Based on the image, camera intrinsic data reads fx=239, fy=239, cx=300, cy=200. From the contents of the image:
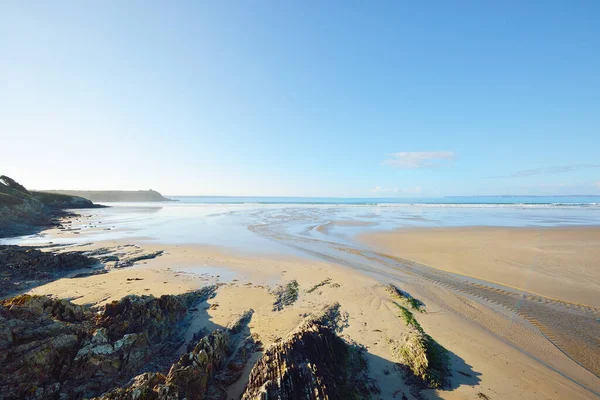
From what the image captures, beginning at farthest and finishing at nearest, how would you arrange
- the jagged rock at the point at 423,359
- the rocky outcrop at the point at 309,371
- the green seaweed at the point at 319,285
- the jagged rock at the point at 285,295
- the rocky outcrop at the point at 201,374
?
the green seaweed at the point at 319,285 → the jagged rock at the point at 285,295 → the jagged rock at the point at 423,359 → the rocky outcrop at the point at 309,371 → the rocky outcrop at the point at 201,374

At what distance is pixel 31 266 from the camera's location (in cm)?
1195

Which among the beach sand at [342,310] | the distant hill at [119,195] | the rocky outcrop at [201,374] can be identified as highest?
the distant hill at [119,195]

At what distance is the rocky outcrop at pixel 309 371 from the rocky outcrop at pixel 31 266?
40.0 ft

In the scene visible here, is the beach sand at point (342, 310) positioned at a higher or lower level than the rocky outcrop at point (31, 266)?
lower

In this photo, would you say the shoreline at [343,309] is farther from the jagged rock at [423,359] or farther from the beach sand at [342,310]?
the jagged rock at [423,359]

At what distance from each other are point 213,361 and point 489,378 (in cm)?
651

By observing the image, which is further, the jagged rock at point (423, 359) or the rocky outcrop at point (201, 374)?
the jagged rock at point (423, 359)

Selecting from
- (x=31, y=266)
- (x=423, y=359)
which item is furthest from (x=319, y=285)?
(x=31, y=266)

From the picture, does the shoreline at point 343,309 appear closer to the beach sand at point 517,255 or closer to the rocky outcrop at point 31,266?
the rocky outcrop at point 31,266

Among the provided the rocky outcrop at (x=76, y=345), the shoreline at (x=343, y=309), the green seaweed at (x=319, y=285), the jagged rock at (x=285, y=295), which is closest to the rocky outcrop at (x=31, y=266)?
the shoreline at (x=343, y=309)

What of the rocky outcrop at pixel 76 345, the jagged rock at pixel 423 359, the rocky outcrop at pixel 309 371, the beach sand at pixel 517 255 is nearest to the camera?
the rocky outcrop at pixel 309 371

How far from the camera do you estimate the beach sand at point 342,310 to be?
551 cm

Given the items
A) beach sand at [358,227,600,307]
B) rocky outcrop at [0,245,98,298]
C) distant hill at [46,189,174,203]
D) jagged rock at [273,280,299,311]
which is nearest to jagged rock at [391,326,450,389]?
jagged rock at [273,280,299,311]

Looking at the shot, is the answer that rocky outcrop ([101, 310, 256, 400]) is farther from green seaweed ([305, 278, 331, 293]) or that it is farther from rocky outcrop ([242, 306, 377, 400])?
green seaweed ([305, 278, 331, 293])
